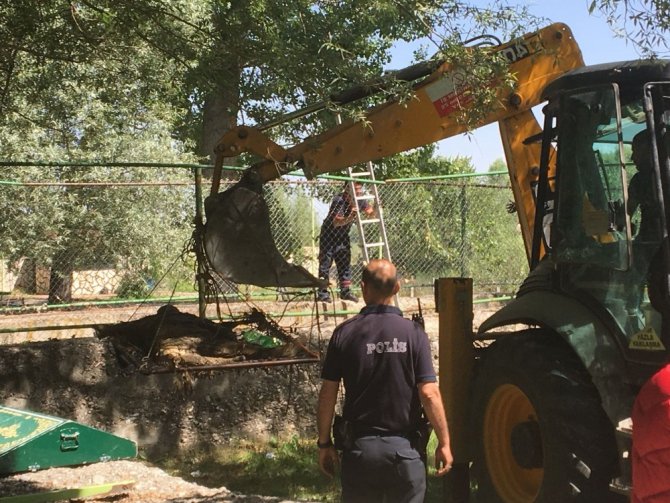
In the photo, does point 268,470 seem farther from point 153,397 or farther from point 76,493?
point 76,493

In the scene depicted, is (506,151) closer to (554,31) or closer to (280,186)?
(554,31)

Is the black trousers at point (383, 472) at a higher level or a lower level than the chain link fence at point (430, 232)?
lower

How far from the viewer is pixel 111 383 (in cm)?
720

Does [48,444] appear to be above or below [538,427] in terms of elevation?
below

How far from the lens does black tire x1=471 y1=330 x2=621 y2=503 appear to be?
14.2 feet

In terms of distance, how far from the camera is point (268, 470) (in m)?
6.92

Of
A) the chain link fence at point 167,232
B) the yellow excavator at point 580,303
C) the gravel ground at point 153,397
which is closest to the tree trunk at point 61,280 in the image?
the chain link fence at point 167,232

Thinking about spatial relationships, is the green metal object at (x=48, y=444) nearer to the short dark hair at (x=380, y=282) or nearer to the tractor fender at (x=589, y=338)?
the short dark hair at (x=380, y=282)

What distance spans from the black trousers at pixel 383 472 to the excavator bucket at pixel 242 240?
2.92m

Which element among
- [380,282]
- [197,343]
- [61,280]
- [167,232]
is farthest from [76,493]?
[167,232]

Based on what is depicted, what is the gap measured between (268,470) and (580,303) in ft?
10.7

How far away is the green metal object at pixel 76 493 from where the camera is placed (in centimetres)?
522

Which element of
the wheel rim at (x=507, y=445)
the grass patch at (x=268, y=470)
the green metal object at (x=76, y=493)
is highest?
the wheel rim at (x=507, y=445)

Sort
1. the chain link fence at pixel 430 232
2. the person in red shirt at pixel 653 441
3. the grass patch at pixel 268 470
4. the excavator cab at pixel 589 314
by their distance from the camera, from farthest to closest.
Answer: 1. the chain link fence at pixel 430 232
2. the grass patch at pixel 268 470
3. the excavator cab at pixel 589 314
4. the person in red shirt at pixel 653 441
